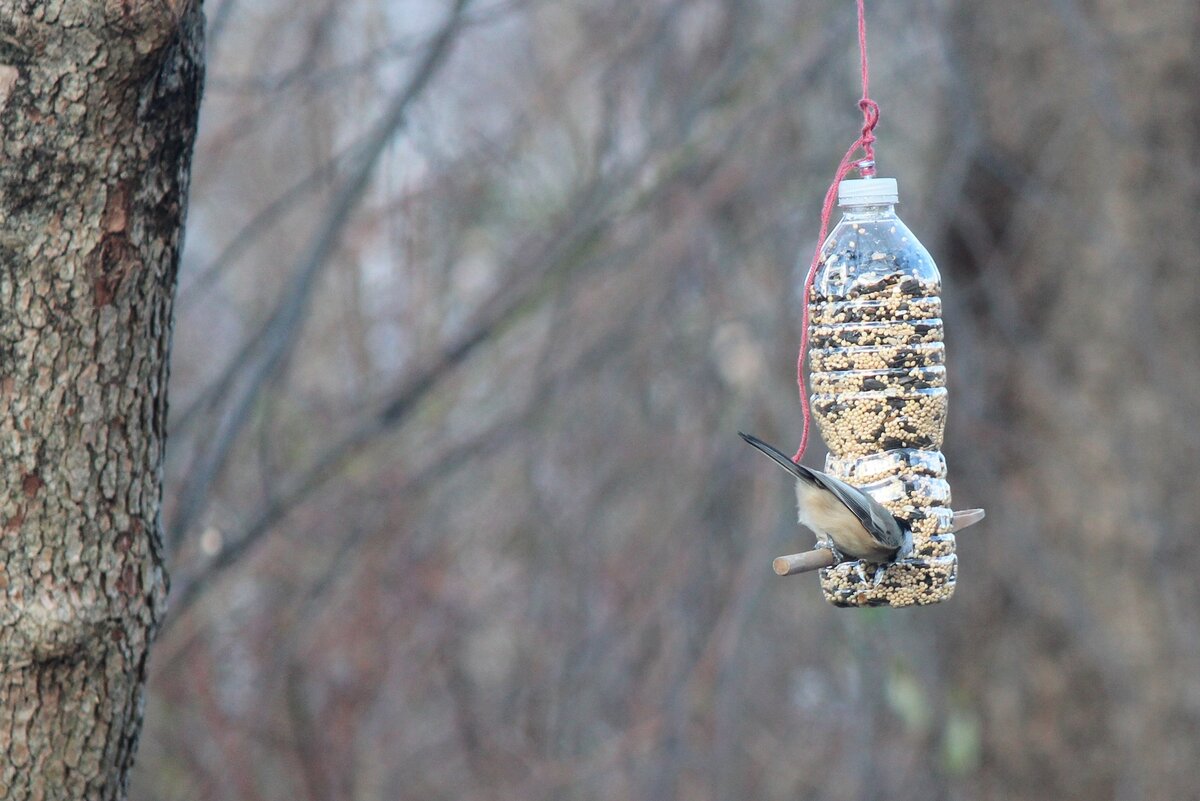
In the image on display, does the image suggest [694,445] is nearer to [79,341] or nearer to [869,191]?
[869,191]

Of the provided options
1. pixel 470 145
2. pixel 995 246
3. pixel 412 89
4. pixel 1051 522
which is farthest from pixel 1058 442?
pixel 412 89

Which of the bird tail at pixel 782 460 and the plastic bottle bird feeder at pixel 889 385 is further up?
the plastic bottle bird feeder at pixel 889 385

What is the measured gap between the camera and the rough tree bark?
1411 mm

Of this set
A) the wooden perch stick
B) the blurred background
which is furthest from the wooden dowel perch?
the blurred background

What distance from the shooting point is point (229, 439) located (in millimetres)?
3100

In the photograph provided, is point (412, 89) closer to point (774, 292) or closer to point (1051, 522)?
point (774, 292)

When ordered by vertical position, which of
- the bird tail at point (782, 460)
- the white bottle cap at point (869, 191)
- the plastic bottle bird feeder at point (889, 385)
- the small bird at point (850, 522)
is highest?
→ the white bottle cap at point (869, 191)

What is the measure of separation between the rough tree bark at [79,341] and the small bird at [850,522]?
0.81 m

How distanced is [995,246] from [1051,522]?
99 centimetres

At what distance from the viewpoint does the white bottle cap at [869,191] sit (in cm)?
204

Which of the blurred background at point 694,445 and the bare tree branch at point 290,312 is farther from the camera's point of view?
the blurred background at point 694,445

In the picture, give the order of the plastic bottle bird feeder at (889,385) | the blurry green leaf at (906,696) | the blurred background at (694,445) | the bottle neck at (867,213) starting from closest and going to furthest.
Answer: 1. the plastic bottle bird feeder at (889,385)
2. the bottle neck at (867,213)
3. the blurry green leaf at (906,696)
4. the blurred background at (694,445)

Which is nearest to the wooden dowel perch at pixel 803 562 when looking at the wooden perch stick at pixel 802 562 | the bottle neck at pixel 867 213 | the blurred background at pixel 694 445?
the wooden perch stick at pixel 802 562

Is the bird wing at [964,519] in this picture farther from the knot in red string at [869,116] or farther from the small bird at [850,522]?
the knot in red string at [869,116]
